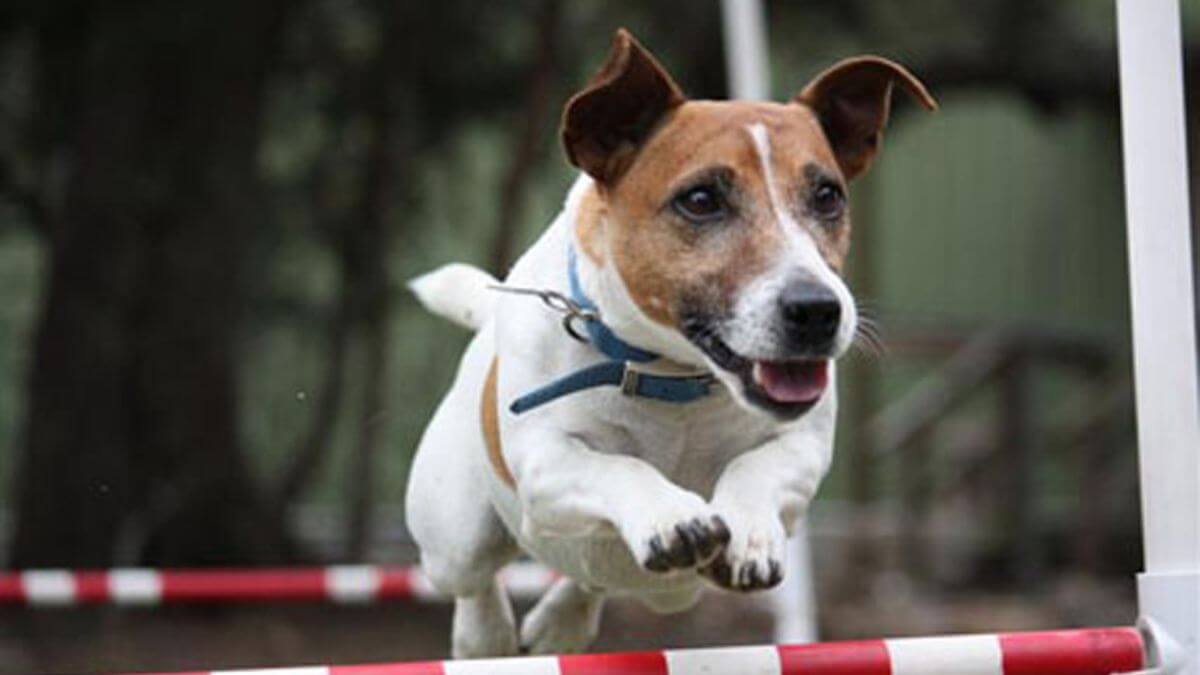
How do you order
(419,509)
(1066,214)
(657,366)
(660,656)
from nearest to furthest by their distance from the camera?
(660,656), (657,366), (419,509), (1066,214)

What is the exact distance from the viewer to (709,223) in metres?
3.24

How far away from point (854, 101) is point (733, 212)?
422 millimetres

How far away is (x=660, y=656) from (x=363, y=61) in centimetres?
685

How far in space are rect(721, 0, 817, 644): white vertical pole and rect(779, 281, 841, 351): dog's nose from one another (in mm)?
3831

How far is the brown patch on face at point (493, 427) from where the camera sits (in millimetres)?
3730

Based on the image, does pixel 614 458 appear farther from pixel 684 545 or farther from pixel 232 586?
pixel 232 586

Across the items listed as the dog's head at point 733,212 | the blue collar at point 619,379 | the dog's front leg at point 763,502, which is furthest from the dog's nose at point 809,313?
the blue collar at point 619,379

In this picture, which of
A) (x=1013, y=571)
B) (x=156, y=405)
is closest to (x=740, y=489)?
(x=156, y=405)

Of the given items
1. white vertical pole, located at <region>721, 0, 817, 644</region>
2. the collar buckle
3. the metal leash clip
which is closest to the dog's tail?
the metal leash clip

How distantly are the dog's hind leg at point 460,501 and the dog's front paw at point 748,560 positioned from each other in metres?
0.86

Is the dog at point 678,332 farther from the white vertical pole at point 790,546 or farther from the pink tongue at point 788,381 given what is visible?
the white vertical pole at point 790,546

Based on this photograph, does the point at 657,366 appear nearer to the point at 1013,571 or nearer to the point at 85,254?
the point at 85,254

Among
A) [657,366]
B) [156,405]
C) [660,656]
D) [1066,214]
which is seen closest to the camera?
[660,656]

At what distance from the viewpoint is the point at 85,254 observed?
378 inches
